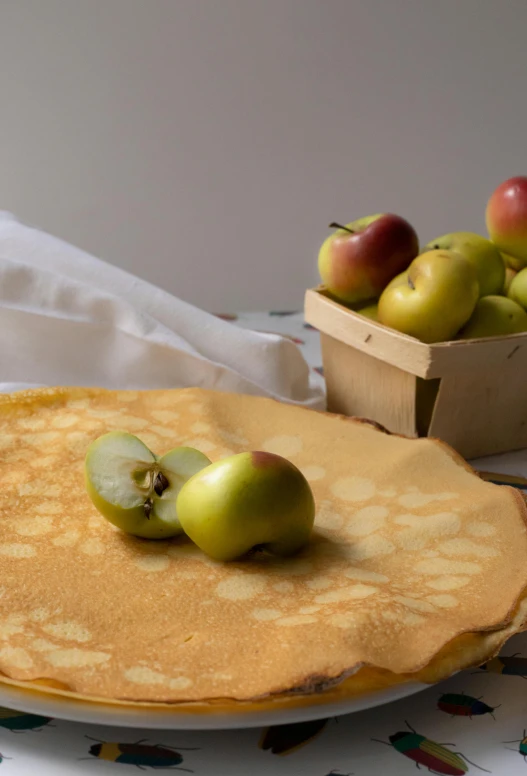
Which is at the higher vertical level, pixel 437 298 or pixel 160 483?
pixel 437 298

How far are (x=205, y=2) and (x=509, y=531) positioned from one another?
2.03 metres

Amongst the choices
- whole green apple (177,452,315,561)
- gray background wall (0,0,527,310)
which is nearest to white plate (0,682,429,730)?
whole green apple (177,452,315,561)

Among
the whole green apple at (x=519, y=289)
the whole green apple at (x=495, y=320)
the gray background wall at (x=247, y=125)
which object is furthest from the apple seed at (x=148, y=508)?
the gray background wall at (x=247, y=125)

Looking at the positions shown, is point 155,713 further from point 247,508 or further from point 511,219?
point 511,219

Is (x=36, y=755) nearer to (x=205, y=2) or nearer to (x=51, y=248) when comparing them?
(x=51, y=248)

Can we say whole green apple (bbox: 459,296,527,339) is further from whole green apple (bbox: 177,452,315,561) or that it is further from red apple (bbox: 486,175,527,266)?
whole green apple (bbox: 177,452,315,561)

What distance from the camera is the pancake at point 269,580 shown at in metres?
0.57

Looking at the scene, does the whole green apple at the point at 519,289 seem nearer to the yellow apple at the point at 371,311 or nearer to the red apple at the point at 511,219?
the red apple at the point at 511,219

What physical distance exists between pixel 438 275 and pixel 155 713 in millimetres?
680

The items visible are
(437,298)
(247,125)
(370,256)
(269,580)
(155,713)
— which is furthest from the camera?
(247,125)

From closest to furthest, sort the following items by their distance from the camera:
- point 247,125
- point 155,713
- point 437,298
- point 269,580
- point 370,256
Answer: point 155,713, point 269,580, point 437,298, point 370,256, point 247,125

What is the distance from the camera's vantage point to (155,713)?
0.54 meters

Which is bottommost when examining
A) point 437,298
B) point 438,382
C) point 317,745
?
point 317,745

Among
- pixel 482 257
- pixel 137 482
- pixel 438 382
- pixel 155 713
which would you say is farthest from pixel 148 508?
pixel 482 257
